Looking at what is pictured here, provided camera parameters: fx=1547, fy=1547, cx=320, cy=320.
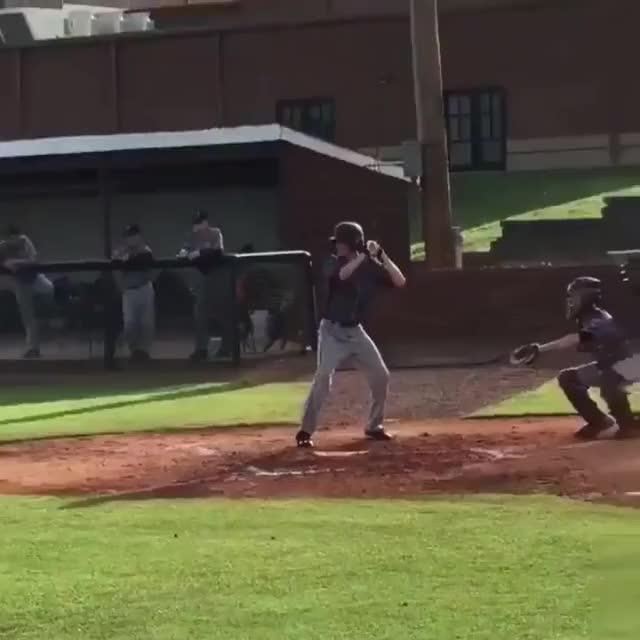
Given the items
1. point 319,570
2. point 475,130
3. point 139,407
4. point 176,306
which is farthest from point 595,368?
point 475,130

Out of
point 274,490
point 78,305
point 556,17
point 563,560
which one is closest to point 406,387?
point 78,305

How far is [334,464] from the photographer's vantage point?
1184 cm

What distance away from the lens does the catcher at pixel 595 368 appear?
1259cm

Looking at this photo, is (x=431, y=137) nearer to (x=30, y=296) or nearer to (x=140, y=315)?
(x=140, y=315)

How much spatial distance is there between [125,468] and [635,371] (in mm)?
7333

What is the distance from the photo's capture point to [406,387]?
18.0 m

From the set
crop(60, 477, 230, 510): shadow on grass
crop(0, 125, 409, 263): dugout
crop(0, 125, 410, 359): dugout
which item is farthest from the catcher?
crop(0, 125, 409, 263): dugout

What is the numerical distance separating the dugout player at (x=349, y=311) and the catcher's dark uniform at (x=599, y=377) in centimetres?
156

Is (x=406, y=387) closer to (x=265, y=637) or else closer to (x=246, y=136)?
(x=246, y=136)

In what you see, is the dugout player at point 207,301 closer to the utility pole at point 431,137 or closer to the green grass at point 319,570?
the utility pole at point 431,137

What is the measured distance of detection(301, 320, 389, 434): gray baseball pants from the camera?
1254 cm

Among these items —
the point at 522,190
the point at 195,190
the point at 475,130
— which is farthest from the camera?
the point at 475,130

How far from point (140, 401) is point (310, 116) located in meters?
23.2

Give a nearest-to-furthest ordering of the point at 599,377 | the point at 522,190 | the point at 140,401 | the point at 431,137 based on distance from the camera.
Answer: the point at 599,377 < the point at 140,401 < the point at 431,137 < the point at 522,190
